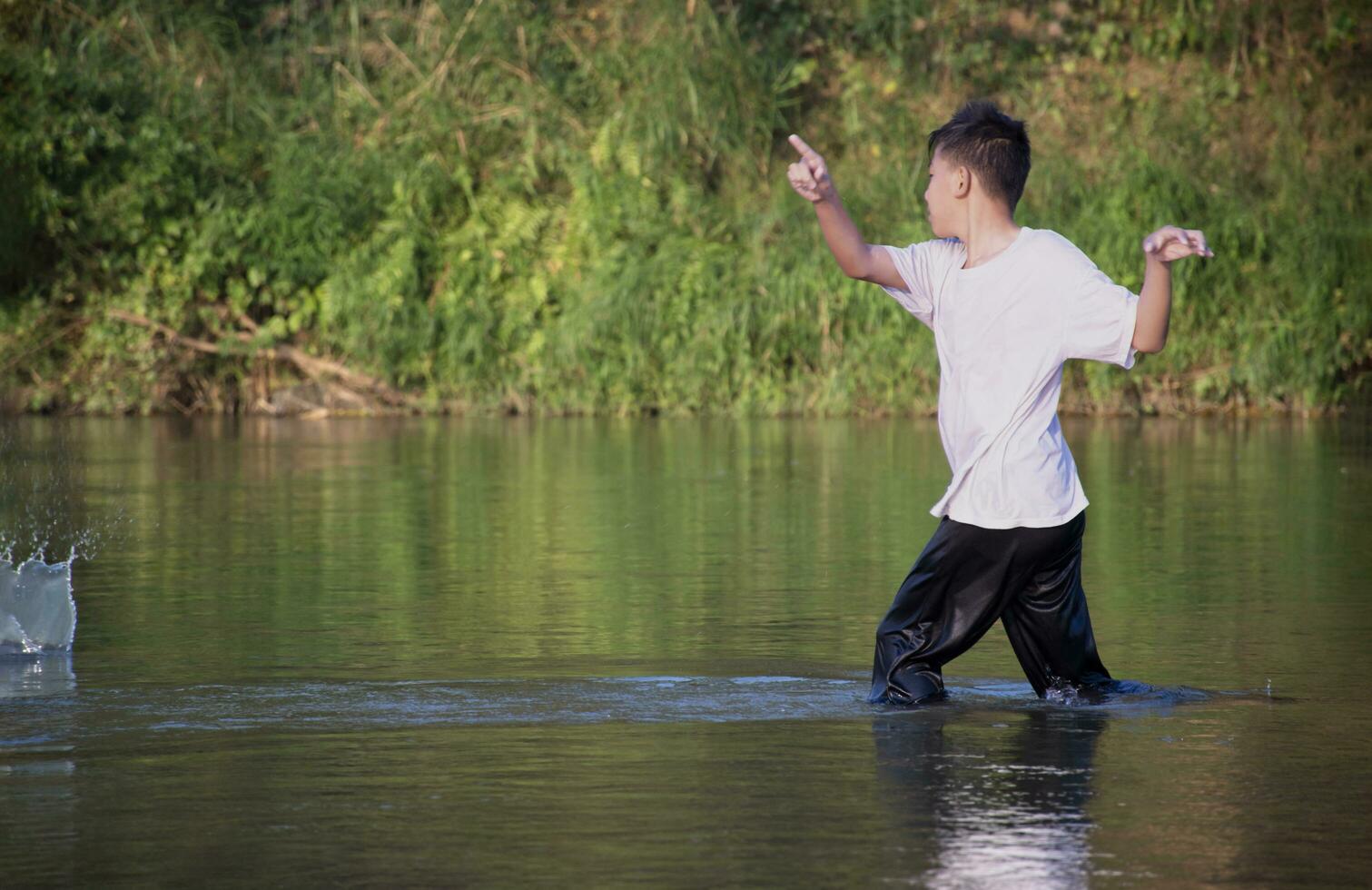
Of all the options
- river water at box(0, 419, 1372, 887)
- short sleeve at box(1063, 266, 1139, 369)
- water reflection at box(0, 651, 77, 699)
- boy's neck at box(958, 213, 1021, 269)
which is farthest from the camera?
water reflection at box(0, 651, 77, 699)

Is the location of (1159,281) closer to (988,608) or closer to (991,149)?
(991,149)

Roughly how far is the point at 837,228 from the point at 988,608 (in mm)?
992

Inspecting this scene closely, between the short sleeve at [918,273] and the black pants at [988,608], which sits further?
the short sleeve at [918,273]

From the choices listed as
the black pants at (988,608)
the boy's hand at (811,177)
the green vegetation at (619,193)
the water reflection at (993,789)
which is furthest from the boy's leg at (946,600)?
the green vegetation at (619,193)

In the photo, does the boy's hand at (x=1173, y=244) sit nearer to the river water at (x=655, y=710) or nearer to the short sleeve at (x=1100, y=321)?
the short sleeve at (x=1100, y=321)

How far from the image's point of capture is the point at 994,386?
5414mm

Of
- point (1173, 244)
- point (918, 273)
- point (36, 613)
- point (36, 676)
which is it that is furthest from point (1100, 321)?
point (36, 613)

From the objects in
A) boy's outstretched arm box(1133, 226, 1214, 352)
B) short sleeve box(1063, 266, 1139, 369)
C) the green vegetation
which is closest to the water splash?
short sleeve box(1063, 266, 1139, 369)

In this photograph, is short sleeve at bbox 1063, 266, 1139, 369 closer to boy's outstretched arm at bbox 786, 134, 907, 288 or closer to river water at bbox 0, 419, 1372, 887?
boy's outstretched arm at bbox 786, 134, 907, 288

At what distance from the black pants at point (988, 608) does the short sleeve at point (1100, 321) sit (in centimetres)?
42

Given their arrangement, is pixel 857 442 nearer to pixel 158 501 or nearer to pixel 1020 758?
Result: pixel 158 501

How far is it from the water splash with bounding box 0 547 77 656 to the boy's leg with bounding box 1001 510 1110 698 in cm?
299

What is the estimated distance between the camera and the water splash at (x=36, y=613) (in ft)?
22.5

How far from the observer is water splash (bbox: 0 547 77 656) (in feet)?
22.5
